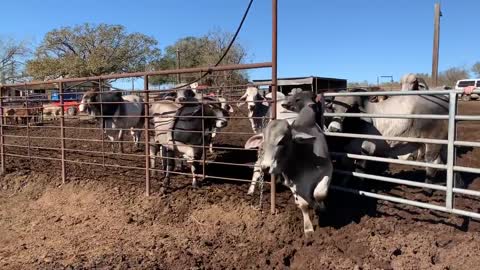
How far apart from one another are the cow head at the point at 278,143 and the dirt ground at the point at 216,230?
970mm

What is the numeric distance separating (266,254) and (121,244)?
1.89m

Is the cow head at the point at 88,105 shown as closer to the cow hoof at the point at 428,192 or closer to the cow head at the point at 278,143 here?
the cow head at the point at 278,143

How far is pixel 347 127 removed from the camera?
6.30 meters

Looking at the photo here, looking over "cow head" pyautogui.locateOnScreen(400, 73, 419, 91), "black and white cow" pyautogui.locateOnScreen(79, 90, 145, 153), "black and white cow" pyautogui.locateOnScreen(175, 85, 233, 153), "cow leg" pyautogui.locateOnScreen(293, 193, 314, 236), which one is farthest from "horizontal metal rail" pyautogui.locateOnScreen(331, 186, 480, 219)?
"black and white cow" pyautogui.locateOnScreen(79, 90, 145, 153)

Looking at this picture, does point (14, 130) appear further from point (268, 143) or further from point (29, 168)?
point (268, 143)

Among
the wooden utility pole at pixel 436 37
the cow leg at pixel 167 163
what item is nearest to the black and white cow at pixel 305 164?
the cow leg at pixel 167 163

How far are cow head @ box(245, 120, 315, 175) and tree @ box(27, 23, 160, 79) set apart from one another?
3927cm

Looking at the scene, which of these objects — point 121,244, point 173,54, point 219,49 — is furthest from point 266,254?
point 173,54

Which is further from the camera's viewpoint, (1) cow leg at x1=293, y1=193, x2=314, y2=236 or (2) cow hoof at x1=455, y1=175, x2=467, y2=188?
(2) cow hoof at x1=455, y1=175, x2=467, y2=188

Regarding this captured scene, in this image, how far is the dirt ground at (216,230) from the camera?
4.57 metres

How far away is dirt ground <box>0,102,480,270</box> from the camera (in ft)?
15.0

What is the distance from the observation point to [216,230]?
566cm

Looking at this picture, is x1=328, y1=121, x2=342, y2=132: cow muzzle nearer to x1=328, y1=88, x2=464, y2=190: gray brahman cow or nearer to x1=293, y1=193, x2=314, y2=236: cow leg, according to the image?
x1=328, y1=88, x2=464, y2=190: gray brahman cow

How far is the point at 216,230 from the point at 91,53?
4127cm
